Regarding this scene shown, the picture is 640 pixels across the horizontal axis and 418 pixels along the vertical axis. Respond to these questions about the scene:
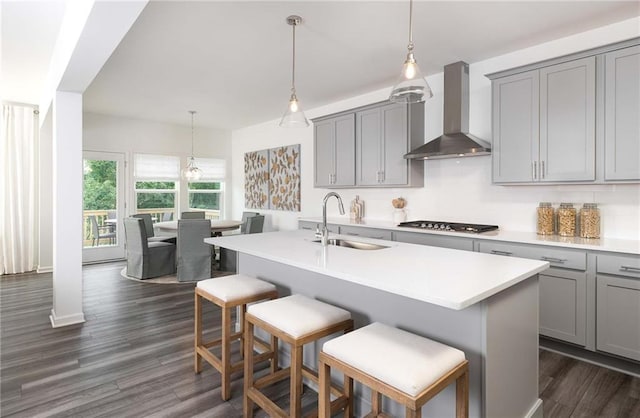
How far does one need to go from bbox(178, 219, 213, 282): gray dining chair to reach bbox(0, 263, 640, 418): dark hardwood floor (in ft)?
3.95

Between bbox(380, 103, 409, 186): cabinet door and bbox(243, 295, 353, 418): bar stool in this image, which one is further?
bbox(380, 103, 409, 186): cabinet door

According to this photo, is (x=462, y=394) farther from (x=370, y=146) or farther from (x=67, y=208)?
(x=67, y=208)

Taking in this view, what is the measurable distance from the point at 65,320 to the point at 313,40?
3.52 metres

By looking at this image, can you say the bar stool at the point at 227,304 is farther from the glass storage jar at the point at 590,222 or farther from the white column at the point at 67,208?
the glass storage jar at the point at 590,222

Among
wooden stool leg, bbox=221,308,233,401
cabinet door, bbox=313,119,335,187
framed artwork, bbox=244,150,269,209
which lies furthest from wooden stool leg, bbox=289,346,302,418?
framed artwork, bbox=244,150,269,209

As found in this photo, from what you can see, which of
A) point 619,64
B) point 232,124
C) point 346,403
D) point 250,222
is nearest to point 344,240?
point 346,403

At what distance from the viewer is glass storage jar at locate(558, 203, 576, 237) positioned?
3.07 m

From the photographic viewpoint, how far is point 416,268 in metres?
1.75

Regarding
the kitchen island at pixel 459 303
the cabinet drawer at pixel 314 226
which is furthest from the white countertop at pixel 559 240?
the cabinet drawer at pixel 314 226

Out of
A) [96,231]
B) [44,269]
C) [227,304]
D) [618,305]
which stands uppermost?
[96,231]

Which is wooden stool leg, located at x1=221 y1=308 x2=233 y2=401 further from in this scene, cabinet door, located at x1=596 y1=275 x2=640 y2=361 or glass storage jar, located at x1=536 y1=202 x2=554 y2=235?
glass storage jar, located at x1=536 y1=202 x2=554 y2=235

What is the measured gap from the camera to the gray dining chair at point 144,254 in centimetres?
508

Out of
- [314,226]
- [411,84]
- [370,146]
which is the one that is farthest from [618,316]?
[314,226]

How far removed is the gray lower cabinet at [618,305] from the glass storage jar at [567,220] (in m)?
0.52
